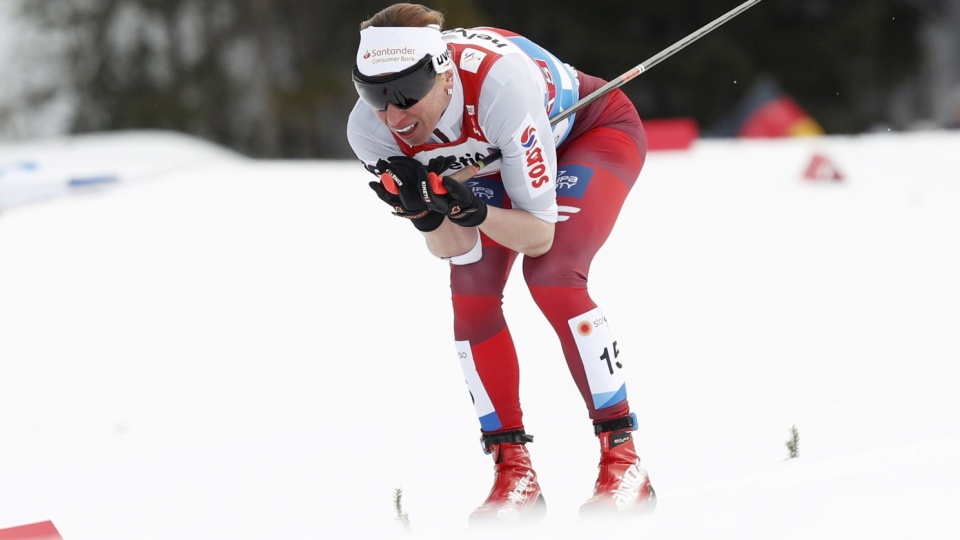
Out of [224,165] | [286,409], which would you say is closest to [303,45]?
[224,165]

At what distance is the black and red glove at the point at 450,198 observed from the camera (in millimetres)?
3574

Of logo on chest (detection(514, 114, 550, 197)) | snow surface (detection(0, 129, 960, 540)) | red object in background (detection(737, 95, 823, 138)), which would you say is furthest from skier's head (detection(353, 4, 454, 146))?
red object in background (detection(737, 95, 823, 138))

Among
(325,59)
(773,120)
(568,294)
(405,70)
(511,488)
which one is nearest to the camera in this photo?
(405,70)

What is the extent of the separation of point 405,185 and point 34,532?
1464 mm


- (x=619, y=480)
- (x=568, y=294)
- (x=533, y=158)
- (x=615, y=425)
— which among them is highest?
(x=533, y=158)

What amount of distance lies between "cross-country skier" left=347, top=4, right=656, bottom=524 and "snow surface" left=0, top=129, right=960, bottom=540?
0.31 metres

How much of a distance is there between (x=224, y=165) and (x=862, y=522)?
30.5 ft

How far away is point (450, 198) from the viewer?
11.8ft

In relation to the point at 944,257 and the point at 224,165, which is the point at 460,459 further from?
the point at 224,165

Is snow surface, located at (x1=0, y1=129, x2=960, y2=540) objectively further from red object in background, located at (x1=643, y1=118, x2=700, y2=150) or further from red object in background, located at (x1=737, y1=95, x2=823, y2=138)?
red object in background, located at (x1=737, y1=95, x2=823, y2=138)

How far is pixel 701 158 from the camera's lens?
11.2m

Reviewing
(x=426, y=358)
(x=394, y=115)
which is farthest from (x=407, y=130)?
(x=426, y=358)

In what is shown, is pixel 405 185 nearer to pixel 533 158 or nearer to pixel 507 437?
pixel 533 158

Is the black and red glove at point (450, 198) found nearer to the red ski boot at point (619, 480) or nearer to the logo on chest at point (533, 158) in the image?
the logo on chest at point (533, 158)
